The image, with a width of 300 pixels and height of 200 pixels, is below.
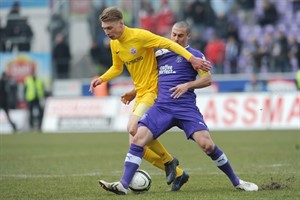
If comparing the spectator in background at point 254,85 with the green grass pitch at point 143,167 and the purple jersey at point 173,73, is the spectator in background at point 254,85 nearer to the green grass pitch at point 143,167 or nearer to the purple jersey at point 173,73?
the green grass pitch at point 143,167

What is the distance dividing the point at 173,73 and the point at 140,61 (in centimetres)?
45

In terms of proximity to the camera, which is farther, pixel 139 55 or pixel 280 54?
pixel 280 54

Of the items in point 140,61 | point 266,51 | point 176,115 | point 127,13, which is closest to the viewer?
point 176,115

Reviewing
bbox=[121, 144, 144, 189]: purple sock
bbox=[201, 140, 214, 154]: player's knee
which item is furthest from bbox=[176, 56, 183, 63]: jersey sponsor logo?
bbox=[121, 144, 144, 189]: purple sock

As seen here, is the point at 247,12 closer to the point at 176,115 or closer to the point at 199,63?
the point at 176,115

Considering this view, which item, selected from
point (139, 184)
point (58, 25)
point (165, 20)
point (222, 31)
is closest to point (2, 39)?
point (58, 25)

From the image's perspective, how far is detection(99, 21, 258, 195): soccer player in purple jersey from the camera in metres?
9.40

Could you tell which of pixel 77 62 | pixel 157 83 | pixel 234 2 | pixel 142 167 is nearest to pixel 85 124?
pixel 77 62

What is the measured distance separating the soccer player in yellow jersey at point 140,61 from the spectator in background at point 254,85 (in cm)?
1898

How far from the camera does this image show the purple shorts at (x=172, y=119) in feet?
31.3

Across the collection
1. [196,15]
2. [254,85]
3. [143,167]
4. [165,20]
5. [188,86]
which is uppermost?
[188,86]

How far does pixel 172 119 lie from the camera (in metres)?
9.67

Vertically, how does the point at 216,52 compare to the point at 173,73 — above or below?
below

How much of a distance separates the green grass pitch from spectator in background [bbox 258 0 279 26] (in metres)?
8.13
